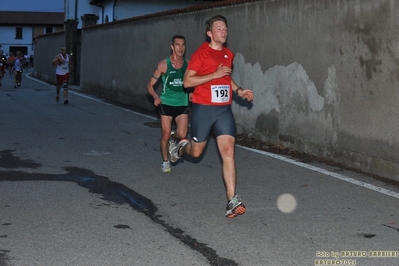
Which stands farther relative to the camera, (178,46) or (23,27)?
(23,27)

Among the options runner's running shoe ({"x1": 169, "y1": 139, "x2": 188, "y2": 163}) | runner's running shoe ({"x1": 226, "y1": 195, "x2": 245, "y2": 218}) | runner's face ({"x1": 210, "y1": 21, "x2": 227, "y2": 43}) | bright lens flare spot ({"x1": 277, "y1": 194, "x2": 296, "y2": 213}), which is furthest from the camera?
runner's running shoe ({"x1": 169, "y1": 139, "x2": 188, "y2": 163})

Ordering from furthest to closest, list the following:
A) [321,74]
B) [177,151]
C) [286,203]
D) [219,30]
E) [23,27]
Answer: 1. [23,27]
2. [321,74]
3. [177,151]
4. [286,203]
5. [219,30]

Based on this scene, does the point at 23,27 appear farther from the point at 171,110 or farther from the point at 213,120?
the point at 213,120

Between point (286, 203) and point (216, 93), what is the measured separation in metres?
1.36

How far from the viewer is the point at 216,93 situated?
7156 millimetres

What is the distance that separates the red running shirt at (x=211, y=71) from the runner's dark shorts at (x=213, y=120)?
0.19 ft

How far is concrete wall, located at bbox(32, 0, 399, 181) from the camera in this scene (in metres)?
8.92

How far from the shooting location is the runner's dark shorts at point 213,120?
709 cm

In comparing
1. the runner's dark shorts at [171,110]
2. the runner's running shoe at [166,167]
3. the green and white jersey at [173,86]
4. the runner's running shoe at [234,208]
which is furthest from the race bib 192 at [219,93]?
the runner's running shoe at [166,167]

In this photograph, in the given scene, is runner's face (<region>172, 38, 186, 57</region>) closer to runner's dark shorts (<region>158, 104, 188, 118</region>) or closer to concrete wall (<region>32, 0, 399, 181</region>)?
runner's dark shorts (<region>158, 104, 188, 118</region>)

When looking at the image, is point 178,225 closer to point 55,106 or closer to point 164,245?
point 164,245

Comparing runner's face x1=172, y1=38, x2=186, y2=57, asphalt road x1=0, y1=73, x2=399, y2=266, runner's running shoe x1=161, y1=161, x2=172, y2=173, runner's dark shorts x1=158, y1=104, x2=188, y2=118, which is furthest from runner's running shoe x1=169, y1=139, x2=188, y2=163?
runner's face x1=172, y1=38, x2=186, y2=57

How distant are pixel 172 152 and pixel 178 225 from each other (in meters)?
2.36

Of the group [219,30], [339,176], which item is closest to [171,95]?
[339,176]
